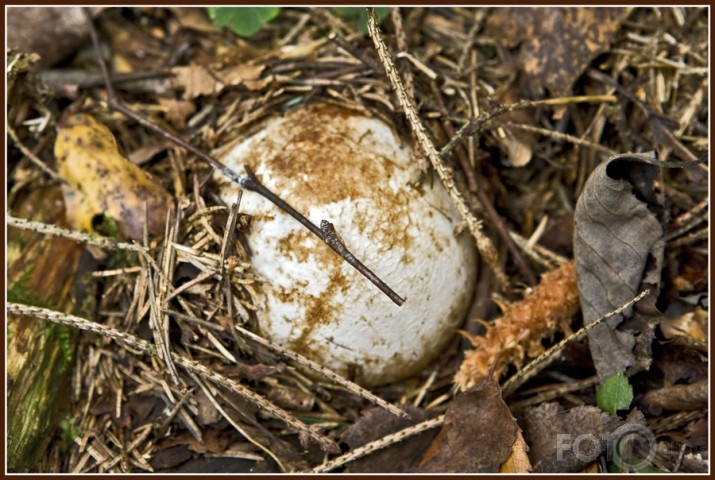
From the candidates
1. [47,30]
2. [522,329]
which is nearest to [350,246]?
[522,329]

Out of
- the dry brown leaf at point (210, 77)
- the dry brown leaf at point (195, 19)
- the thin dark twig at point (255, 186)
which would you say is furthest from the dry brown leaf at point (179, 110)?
the dry brown leaf at point (195, 19)

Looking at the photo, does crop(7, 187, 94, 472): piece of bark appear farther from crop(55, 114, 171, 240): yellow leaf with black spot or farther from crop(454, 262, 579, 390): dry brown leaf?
crop(454, 262, 579, 390): dry brown leaf

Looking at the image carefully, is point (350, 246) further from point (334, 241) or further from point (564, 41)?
point (564, 41)

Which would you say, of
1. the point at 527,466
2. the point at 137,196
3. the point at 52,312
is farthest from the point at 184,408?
the point at 527,466

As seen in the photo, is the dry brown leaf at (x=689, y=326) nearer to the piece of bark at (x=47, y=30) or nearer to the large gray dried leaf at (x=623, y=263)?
the large gray dried leaf at (x=623, y=263)

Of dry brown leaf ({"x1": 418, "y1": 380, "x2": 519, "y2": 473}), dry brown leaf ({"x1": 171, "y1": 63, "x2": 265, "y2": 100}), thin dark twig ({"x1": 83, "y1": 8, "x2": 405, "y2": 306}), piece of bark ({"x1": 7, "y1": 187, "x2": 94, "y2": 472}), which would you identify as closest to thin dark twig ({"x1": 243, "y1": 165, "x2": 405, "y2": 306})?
thin dark twig ({"x1": 83, "y1": 8, "x2": 405, "y2": 306})

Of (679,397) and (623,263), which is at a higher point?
(623,263)

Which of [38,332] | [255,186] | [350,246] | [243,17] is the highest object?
[243,17]

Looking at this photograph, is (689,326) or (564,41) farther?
(564,41)

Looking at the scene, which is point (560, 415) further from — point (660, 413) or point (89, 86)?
point (89, 86)
